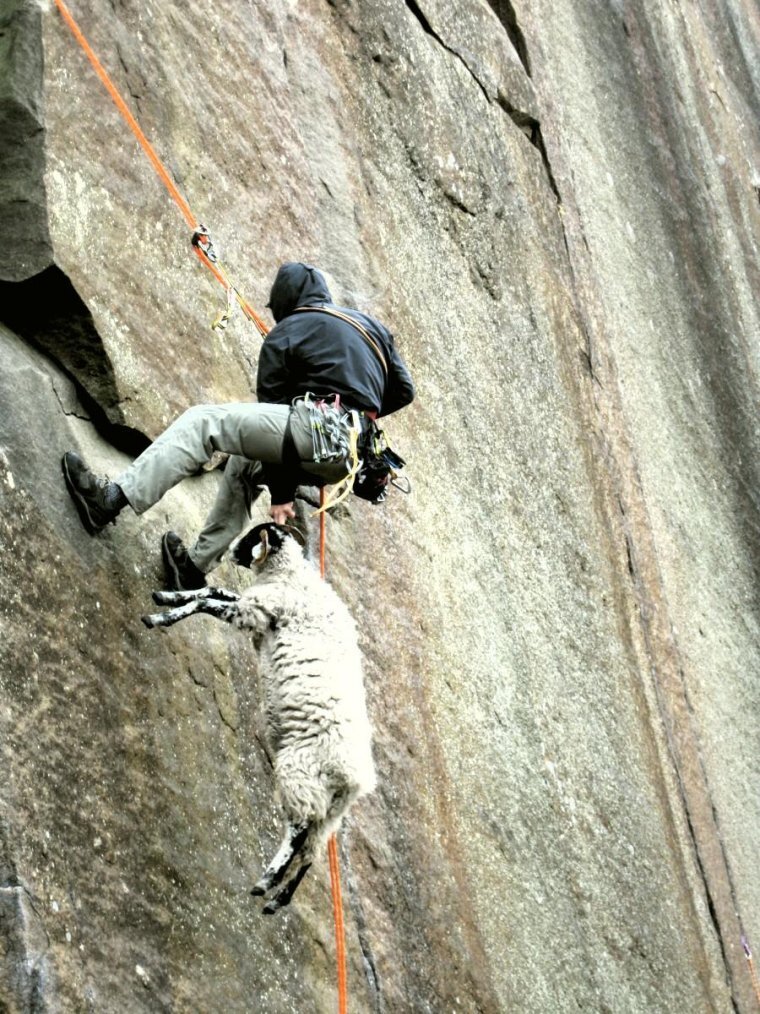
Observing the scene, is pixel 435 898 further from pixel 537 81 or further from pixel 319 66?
pixel 537 81

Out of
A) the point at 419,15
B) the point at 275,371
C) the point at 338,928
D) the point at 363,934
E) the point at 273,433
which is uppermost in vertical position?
the point at 419,15

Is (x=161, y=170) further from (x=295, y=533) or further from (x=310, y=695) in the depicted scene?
(x=310, y=695)

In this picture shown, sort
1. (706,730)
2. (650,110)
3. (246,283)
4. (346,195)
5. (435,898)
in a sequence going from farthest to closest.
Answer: (650,110) < (706,730) < (346,195) < (246,283) < (435,898)

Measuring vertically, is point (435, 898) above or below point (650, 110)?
below

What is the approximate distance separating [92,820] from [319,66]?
5.95 meters

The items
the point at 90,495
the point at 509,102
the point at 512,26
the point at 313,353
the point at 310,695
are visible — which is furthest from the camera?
the point at 512,26

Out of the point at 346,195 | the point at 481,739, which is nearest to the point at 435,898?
the point at 481,739

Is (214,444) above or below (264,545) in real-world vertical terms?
above

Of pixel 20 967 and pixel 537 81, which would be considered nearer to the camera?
pixel 20 967

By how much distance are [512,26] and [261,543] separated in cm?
767

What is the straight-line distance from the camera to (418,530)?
385 inches

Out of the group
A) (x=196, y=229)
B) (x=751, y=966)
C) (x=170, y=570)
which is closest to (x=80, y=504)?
(x=170, y=570)

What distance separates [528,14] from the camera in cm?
1391

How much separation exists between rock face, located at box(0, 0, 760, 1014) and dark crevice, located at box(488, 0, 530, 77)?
0.12 ft
